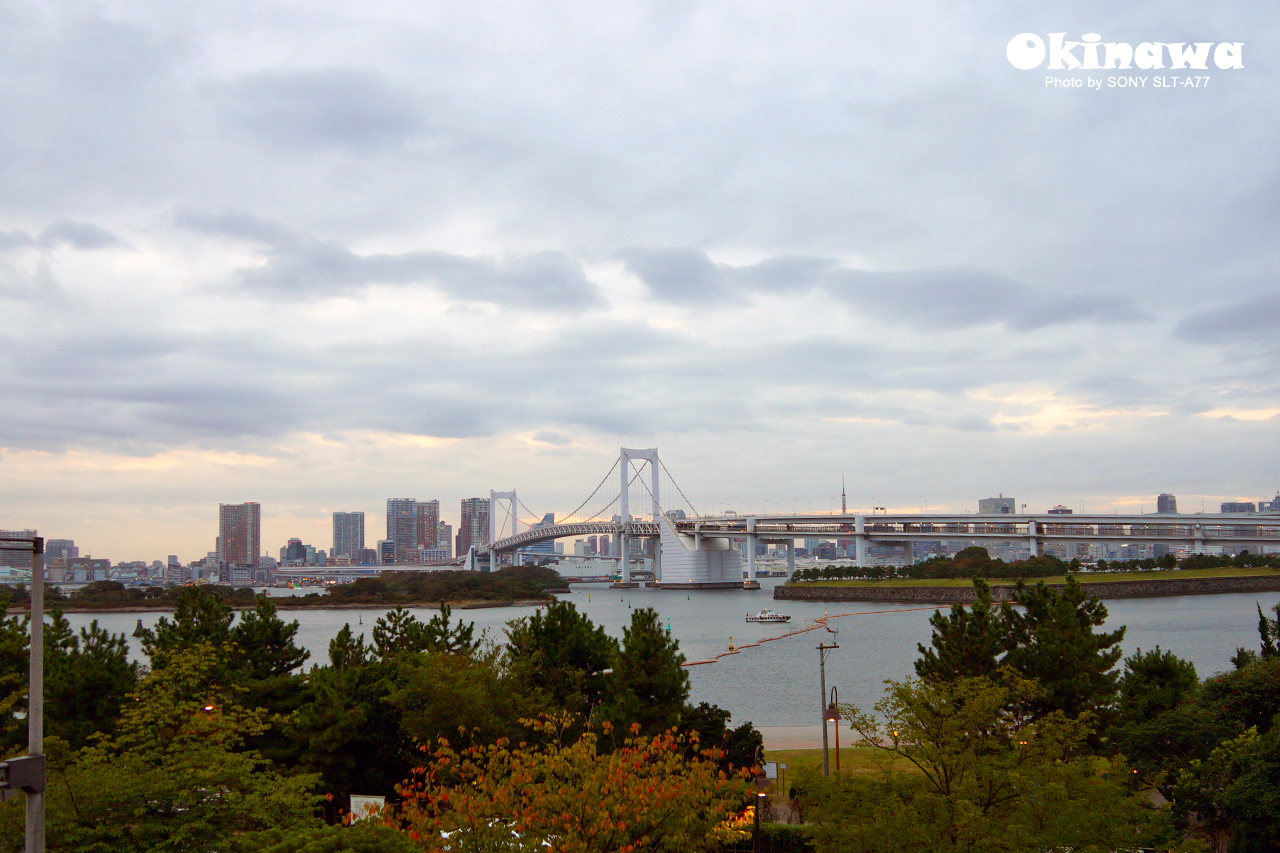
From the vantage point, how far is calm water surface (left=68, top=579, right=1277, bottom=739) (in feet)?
84.4

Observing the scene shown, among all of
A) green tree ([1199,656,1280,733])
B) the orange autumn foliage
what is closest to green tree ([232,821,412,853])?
the orange autumn foliage

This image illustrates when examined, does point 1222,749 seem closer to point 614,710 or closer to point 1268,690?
point 1268,690

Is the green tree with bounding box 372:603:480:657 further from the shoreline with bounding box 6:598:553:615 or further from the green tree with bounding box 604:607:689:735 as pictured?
the shoreline with bounding box 6:598:553:615

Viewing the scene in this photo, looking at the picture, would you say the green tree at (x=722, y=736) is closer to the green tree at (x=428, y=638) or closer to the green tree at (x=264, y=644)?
the green tree at (x=428, y=638)

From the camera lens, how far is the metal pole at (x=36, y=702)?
4617mm

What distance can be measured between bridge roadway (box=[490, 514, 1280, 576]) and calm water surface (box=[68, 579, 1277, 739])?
5315 millimetres

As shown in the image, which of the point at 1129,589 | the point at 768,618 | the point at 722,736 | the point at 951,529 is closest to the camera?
the point at 722,736

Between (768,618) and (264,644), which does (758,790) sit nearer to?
(264,644)

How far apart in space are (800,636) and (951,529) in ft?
120

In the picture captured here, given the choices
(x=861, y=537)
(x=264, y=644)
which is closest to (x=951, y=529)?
(x=861, y=537)

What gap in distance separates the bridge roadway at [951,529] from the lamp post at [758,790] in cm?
5547

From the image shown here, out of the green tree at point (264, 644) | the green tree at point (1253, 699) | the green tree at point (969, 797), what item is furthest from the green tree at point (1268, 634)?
the green tree at point (264, 644)

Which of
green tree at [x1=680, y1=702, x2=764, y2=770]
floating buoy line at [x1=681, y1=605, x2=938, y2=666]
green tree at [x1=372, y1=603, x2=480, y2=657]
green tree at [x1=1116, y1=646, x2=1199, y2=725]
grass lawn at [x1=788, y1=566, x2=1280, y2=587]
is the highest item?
green tree at [x1=372, y1=603, x2=480, y2=657]

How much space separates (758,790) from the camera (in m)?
10.5
